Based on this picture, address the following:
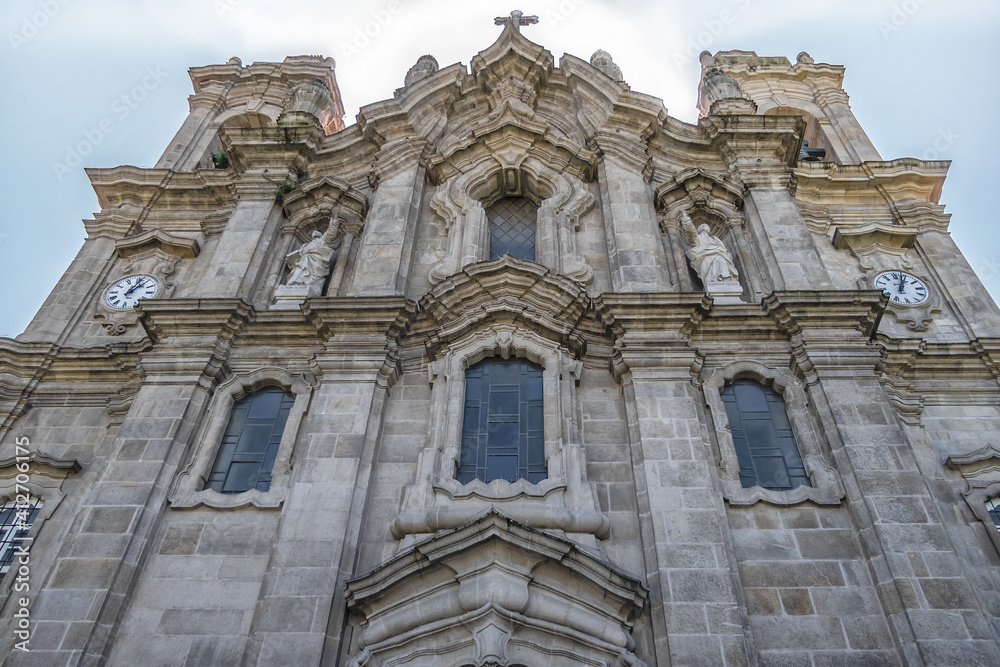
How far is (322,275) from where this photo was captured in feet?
51.2

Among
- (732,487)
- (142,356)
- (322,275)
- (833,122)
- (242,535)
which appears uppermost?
(833,122)

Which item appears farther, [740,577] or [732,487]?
[732,487]

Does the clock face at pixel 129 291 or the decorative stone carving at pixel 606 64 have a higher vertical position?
the decorative stone carving at pixel 606 64

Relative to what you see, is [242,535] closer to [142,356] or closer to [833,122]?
[142,356]

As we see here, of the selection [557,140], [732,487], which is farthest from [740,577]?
[557,140]

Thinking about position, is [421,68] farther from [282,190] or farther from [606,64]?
[282,190]

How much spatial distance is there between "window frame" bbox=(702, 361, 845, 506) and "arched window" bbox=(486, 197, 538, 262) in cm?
512

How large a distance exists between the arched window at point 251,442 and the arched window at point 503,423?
3218mm

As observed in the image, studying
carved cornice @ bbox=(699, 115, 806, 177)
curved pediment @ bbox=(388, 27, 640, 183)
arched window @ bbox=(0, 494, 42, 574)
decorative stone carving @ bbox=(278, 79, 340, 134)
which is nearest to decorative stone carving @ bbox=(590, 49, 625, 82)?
curved pediment @ bbox=(388, 27, 640, 183)

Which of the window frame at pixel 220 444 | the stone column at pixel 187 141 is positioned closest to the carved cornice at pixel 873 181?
the window frame at pixel 220 444

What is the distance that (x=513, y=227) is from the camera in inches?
676

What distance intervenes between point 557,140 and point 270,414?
31.2 ft

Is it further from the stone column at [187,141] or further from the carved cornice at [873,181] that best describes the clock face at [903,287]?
the stone column at [187,141]

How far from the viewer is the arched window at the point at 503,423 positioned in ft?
37.9
